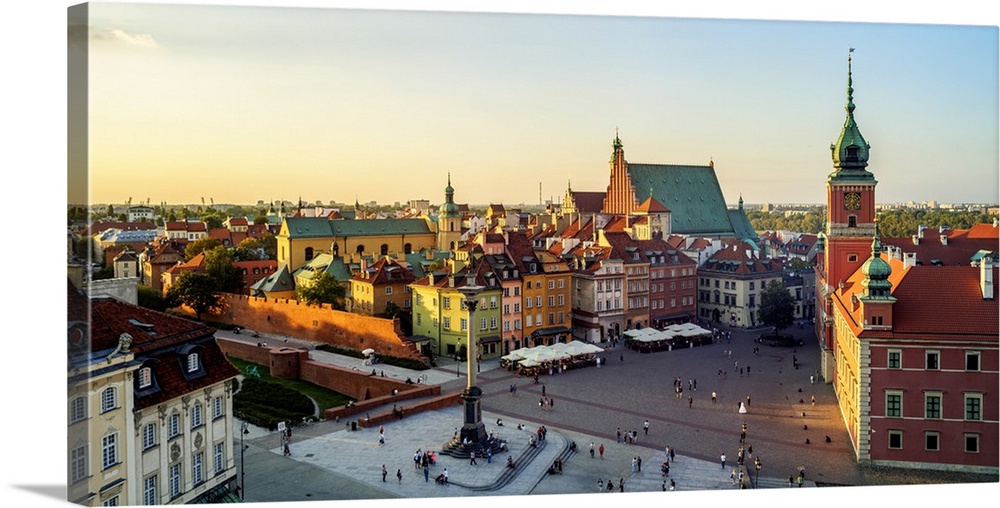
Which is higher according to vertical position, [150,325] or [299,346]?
[150,325]

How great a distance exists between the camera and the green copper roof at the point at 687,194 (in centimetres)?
5684

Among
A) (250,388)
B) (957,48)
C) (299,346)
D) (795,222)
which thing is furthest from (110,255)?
(795,222)

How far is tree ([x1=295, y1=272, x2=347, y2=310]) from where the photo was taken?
40.3 m

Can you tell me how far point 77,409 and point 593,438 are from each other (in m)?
13.1

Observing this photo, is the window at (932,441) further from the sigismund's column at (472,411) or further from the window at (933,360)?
the sigismund's column at (472,411)

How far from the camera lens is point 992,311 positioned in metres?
20.3

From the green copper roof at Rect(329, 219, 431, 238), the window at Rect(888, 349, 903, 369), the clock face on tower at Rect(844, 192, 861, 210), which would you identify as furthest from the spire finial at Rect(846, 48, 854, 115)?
the green copper roof at Rect(329, 219, 431, 238)

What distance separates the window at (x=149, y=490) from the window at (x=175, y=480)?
41cm

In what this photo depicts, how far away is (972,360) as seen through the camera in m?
20.1

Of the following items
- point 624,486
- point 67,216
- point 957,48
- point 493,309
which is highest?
point 957,48

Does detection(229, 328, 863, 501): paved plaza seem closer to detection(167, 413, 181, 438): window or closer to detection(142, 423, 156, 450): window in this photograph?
detection(167, 413, 181, 438): window

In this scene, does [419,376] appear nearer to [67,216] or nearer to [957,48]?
[67,216]

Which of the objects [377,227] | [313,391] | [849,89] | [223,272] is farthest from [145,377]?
[377,227]

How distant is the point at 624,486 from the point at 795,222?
258 feet
